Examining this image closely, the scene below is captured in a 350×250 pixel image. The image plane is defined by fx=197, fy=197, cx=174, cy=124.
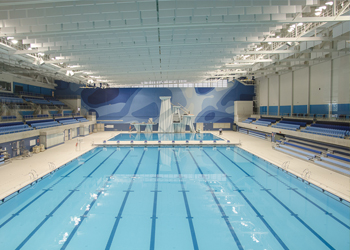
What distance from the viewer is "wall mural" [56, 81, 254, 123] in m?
24.3

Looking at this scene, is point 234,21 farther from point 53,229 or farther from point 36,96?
point 36,96

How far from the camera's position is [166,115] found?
75.3 feet

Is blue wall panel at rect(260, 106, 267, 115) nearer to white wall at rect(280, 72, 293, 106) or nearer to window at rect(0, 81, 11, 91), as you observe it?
white wall at rect(280, 72, 293, 106)

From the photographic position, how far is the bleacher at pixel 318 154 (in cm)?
884

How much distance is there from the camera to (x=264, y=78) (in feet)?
72.6

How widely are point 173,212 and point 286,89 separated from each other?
17249 millimetres

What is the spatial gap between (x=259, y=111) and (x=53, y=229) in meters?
23.4

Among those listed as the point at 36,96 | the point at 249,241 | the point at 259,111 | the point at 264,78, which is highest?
the point at 264,78

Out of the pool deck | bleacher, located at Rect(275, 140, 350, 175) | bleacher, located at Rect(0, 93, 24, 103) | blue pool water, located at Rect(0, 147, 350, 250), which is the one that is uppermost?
bleacher, located at Rect(0, 93, 24, 103)

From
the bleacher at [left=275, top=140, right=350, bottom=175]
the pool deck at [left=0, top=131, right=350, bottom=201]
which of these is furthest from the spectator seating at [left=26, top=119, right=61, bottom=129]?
the bleacher at [left=275, top=140, right=350, bottom=175]

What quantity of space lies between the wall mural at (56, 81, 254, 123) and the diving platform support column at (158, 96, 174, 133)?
4.77 ft

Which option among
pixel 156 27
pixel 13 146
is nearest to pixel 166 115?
pixel 13 146

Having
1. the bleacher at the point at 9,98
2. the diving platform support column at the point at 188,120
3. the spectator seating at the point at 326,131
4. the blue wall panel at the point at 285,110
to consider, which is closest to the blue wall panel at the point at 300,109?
the blue wall panel at the point at 285,110

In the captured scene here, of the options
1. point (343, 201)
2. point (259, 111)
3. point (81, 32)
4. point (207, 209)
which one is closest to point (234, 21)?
point (81, 32)
